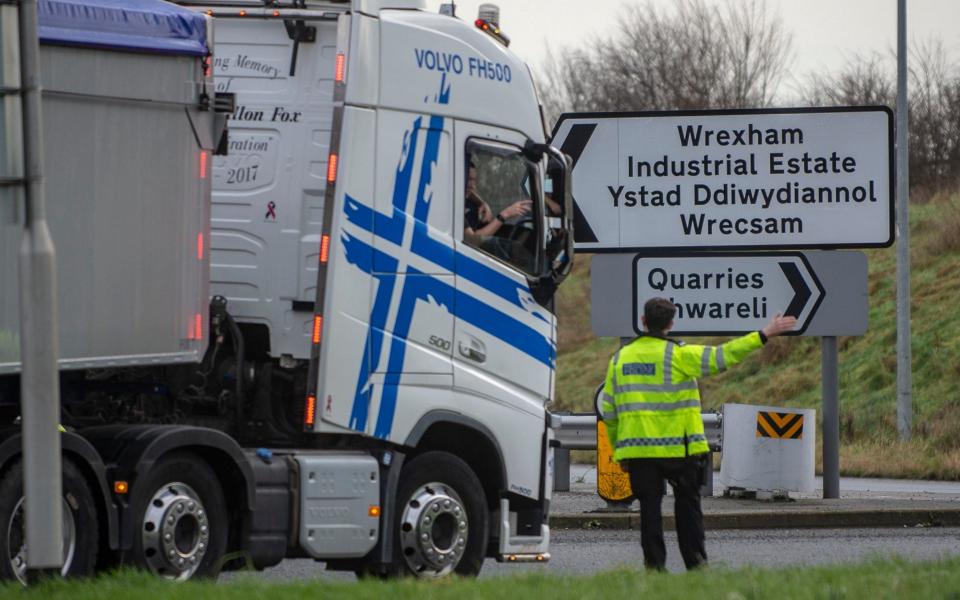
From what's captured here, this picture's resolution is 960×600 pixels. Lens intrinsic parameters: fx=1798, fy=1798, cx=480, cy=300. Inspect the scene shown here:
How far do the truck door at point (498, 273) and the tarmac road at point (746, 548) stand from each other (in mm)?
1256

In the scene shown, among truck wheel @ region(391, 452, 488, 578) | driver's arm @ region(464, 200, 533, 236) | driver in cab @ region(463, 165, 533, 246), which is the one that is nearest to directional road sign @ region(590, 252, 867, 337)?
driver's arm @ region(464, 200, 533, 236)

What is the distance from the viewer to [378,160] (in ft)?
34.1

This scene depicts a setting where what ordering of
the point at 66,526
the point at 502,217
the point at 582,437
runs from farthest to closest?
1. the point at 582,437
2. the point at 502,217
3. the point at 66,526

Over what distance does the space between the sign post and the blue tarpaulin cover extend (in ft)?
28.1

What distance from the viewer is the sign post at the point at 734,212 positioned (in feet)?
57.8

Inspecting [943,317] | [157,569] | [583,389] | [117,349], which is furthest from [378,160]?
[583,389]

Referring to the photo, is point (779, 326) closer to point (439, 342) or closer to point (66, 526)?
point (439, 342)

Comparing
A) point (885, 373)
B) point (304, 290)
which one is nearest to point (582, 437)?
point (304, 290)

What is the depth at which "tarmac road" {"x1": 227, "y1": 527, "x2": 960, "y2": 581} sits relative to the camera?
1188 cm

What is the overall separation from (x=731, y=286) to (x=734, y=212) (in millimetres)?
759

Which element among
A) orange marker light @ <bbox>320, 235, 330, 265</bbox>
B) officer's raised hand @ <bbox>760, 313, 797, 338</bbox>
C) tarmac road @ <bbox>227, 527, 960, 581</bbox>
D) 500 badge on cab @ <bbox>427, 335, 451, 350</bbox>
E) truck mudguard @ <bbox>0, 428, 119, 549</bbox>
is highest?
orange marker light @ <bbox>320, 235, 330, 265</bbox>

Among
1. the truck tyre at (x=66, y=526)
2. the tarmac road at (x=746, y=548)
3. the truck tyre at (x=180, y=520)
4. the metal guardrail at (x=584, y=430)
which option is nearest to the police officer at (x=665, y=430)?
the tarmac road at (x=746, y=548)

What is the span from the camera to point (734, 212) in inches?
700

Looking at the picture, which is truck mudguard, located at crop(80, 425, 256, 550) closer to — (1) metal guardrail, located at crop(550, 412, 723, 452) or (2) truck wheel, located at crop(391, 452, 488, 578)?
(2) truck wheel, located at crop(391, 452, 488, 578)
